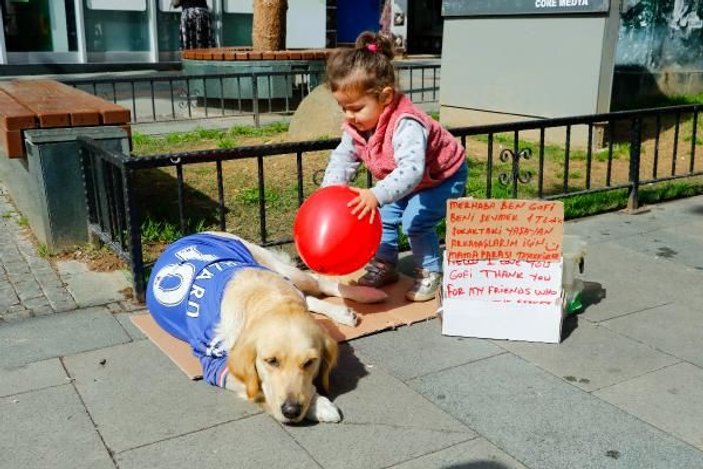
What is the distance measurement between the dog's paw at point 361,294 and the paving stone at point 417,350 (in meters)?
0.37

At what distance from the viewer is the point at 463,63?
11.1m

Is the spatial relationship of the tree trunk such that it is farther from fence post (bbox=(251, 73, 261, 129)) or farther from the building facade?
the building facade

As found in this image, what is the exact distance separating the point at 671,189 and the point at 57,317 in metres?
5.68

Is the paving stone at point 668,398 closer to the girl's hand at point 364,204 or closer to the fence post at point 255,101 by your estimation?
the girl's hand at point 364,204

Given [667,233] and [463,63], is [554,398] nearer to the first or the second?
[667,233]

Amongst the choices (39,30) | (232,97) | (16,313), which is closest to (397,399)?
(16,313)

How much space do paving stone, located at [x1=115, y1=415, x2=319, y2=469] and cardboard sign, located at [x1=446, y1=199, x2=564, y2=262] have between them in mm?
1507

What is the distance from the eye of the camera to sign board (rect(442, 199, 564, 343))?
4.06 metres

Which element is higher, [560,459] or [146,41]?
[146,41]

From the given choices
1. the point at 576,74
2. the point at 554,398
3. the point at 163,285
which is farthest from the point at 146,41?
the point at 554,398

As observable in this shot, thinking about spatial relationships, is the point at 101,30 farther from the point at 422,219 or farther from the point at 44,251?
the point at 422,219

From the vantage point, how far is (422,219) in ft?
15.2

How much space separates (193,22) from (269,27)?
321 cm

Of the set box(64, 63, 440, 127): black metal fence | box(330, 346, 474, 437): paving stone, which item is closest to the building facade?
box(64, 63, 440, 127): black metal fence
